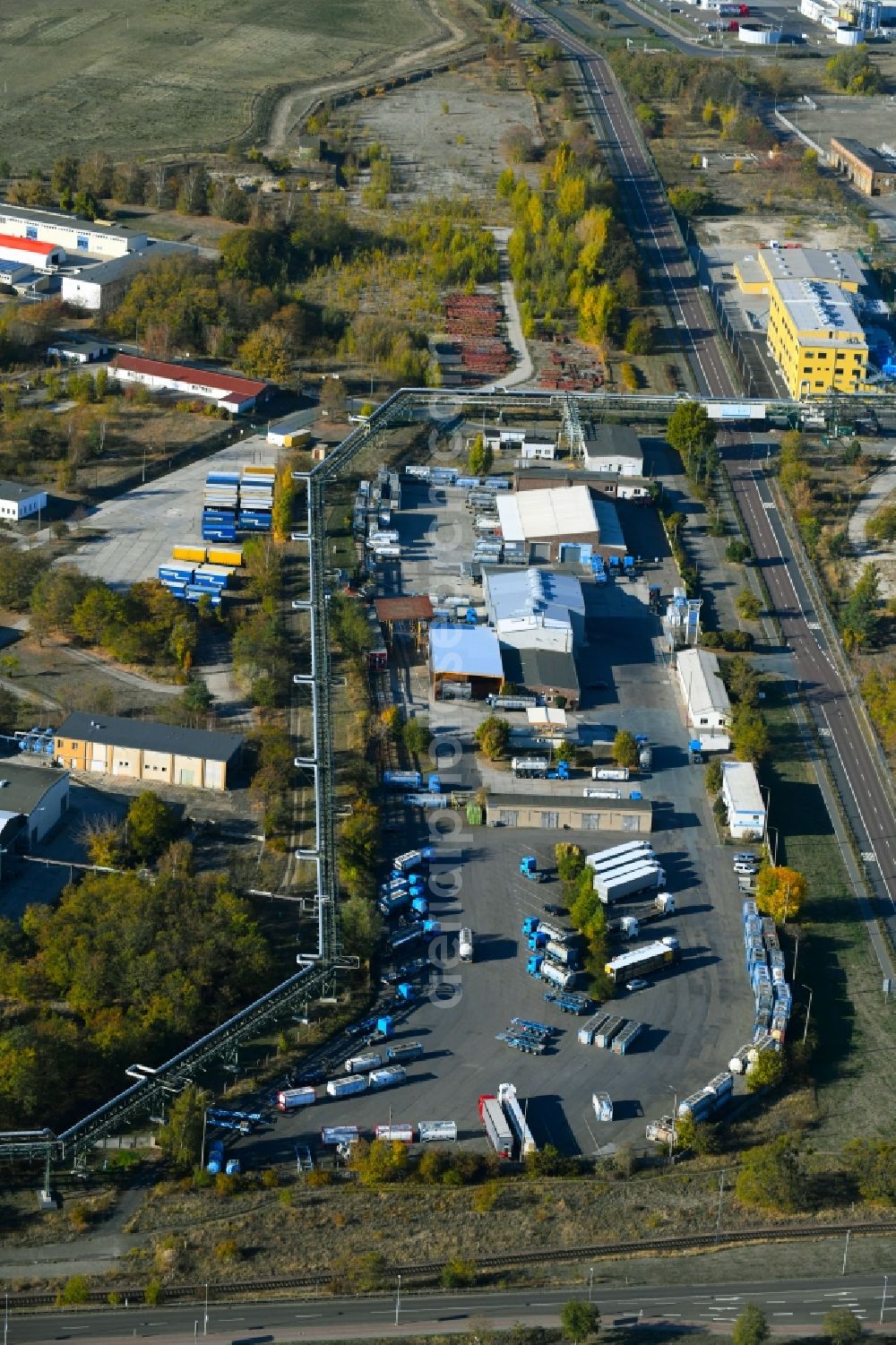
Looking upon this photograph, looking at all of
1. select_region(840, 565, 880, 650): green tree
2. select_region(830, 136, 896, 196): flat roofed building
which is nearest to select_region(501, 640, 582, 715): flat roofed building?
select_region(840, 565, 880, 650): green tree

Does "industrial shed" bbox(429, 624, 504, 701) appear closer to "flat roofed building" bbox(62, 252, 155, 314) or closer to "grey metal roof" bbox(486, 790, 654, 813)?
"grey metal roof" bbox(486, 790, 654, 813)

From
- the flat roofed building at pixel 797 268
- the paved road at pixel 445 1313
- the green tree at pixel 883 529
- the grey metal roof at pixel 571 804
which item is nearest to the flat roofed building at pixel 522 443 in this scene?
the green tree at pixel 883 529

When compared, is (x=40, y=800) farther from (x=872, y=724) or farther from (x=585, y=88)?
(x=585, y=88)

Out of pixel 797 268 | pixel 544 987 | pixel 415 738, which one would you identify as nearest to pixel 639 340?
pixel 797 268

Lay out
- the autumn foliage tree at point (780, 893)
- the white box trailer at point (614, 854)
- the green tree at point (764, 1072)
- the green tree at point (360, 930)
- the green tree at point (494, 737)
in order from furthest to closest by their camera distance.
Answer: the green tree at point (494, 737) < the white box trailer at point (614, 854) < the autumn foliage tree at point (780, 893) < the green tree at point (360, 930) < the green tree at point (764, 1072)

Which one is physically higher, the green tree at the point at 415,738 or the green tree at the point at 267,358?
the green tree at the point at 267,358

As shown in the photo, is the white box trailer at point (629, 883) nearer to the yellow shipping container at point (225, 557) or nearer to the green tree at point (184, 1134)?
the green tree at point (184, 1134)

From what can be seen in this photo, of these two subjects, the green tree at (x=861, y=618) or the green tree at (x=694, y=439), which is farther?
the green tree at (x=694, y=439)

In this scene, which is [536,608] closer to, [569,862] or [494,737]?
[494,737]
